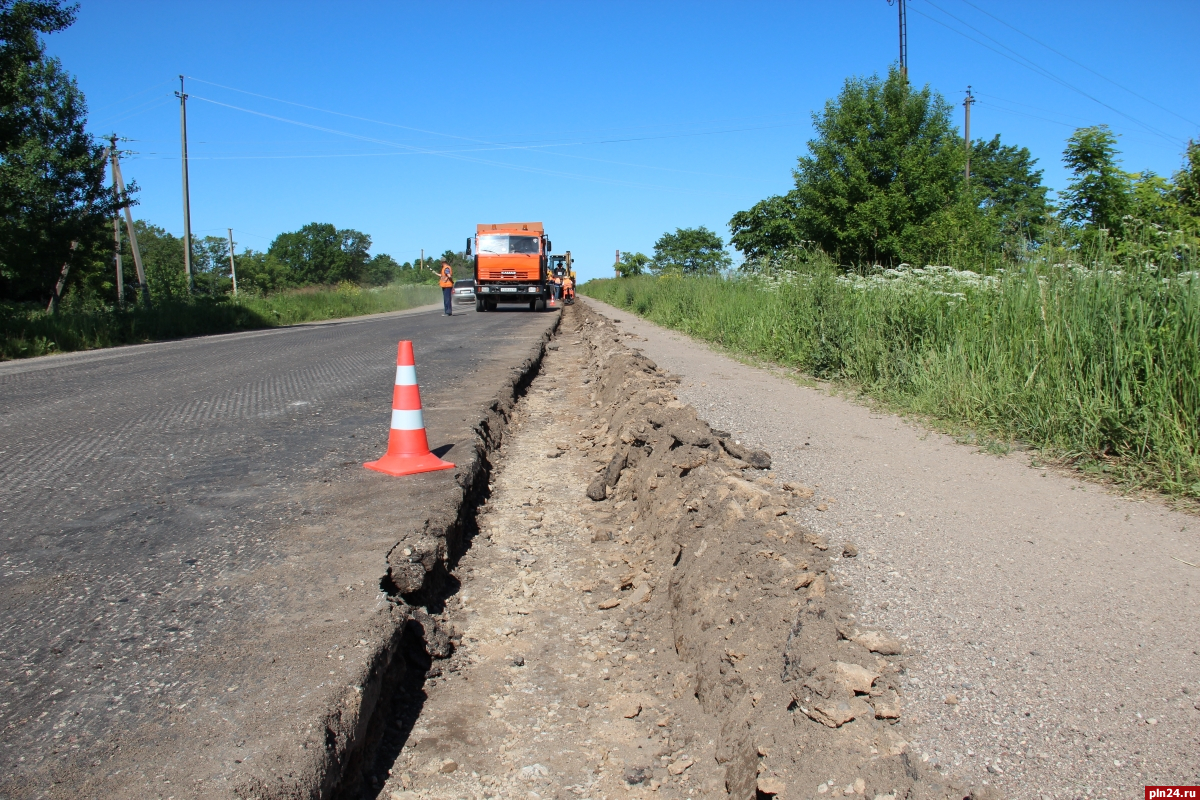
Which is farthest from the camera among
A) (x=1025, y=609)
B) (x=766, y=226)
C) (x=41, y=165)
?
(x=766, y=226)

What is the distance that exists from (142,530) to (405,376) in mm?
1753

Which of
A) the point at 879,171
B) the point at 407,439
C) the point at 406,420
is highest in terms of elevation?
the point at 879,171

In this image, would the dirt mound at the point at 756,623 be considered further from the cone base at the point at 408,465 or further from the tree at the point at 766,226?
the tree at the point at 766,226

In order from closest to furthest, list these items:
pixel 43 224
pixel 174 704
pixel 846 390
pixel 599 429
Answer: pixel 174 704
pixel 599 429
pixel 846 390
pixel 43 224

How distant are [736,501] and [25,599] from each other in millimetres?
2775

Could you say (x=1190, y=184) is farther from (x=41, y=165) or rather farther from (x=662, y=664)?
(x=41, y=165)

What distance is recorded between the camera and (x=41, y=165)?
58.2ft

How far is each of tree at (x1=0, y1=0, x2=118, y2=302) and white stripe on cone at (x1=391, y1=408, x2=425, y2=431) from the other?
17180 millimetres

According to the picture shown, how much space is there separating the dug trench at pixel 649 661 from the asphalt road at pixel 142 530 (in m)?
0.61

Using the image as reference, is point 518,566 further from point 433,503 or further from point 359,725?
point 359,725

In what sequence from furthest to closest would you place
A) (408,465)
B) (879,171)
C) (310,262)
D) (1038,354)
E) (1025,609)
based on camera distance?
1. (310,262)
2. (879,171)
3. (1038,354)
4. (408,465)
5. (1025,609)

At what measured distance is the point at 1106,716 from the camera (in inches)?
78.0

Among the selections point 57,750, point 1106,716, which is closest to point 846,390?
point 1106,716

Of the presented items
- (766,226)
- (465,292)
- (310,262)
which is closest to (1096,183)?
(766,226)
